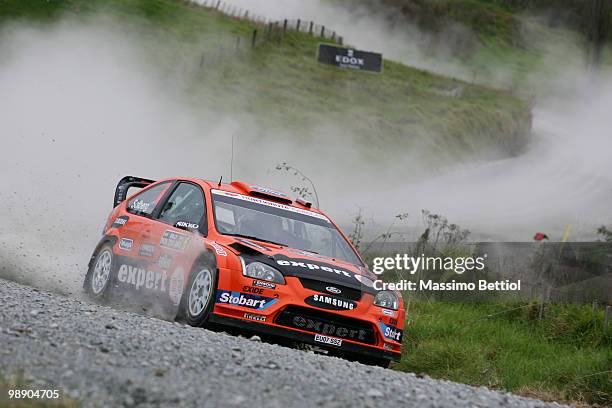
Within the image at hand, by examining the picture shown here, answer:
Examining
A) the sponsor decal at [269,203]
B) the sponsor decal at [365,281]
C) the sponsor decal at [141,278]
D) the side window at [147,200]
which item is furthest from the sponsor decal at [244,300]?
the side window at [147,200]

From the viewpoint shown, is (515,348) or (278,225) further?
(515,348)

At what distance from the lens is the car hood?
7871 millimetres

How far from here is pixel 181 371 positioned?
201 inches

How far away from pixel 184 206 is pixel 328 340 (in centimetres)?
219

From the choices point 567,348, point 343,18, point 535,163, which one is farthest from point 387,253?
point 343,18

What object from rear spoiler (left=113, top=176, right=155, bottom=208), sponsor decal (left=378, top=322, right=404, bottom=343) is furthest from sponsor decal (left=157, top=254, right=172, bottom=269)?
rear spoiler (left=113, top=176, right=155, bottom=208)

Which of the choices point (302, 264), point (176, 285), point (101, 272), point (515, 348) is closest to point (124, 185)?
point (101, 272)

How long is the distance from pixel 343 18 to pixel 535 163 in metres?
35.4

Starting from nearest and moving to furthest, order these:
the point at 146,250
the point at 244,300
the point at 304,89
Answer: the point at 244,300 → the point at 146,250 → the point at 304,89

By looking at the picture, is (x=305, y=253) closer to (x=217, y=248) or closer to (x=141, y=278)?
(x=217, y=248)

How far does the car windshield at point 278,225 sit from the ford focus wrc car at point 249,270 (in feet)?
0.04

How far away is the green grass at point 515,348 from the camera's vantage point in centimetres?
820

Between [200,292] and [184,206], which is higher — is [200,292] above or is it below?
below

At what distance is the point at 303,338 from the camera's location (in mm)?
7750
